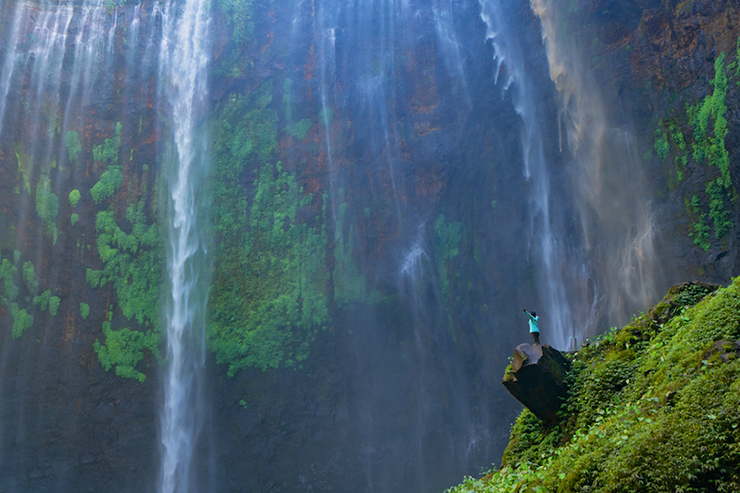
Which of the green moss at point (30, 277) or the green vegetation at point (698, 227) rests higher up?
the green moss at point (30, 277)

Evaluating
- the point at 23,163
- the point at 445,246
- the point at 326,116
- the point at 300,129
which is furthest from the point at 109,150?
the point at 445,246

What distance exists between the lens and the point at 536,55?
21.9 meters

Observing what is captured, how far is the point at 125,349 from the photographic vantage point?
2178 cm

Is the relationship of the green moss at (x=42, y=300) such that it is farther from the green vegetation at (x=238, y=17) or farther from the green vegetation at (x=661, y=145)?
the green vegetation at (x=661, y=145)

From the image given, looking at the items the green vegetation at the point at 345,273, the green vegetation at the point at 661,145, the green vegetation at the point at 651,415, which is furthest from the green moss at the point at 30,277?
the green vegetation at the point at 661,145

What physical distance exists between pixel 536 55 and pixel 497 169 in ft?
16.7

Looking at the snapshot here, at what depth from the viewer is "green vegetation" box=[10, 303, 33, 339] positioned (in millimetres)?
20953

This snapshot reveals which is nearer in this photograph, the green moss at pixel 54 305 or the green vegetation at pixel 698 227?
the green vegetation at pixel 698 227

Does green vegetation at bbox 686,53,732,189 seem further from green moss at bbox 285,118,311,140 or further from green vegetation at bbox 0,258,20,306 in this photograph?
green vegetation at bbox 0,258,20,306

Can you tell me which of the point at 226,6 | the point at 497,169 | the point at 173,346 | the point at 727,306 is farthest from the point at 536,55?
the point at 173,346

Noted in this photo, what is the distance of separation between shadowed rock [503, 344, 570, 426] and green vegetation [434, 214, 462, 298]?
15.0m

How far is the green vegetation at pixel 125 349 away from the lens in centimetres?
2147

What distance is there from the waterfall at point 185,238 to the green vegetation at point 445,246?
1067cm

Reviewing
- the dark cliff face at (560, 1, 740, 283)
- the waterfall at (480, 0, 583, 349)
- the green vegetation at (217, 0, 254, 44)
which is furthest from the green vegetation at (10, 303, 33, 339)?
the dark cliff face at (560, 1, 740, 283)
